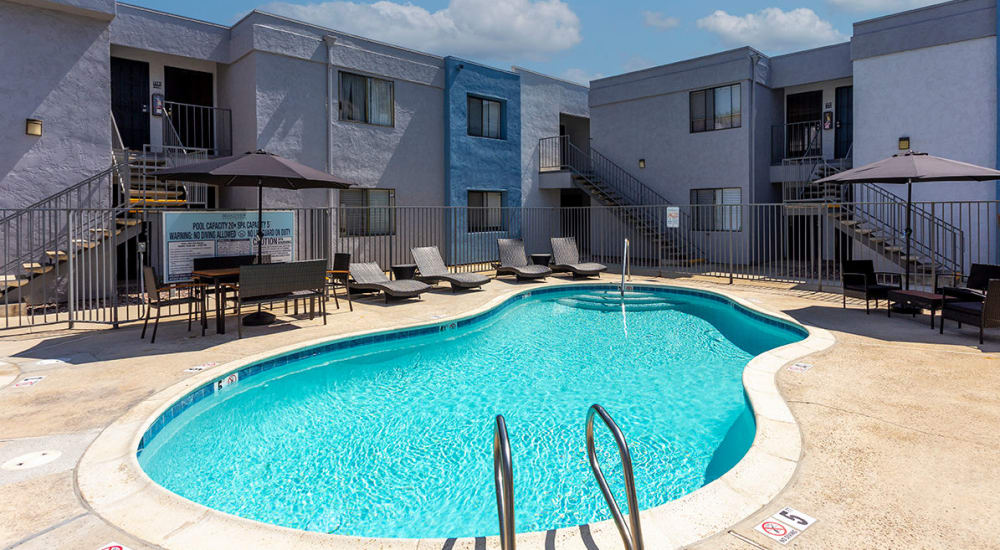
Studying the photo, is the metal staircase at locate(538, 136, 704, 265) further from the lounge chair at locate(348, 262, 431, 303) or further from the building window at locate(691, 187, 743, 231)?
the lounge chair at locate(348, 262, 431, 303)

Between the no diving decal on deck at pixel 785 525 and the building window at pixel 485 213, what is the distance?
15.3 metres

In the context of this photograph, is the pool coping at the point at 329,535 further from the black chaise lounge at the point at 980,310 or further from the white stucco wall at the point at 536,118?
the white stucco wall at the point at 536,118

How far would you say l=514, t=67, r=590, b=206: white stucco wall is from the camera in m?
20.2

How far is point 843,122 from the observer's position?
686 inches

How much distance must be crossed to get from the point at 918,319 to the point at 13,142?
16036 millimetres

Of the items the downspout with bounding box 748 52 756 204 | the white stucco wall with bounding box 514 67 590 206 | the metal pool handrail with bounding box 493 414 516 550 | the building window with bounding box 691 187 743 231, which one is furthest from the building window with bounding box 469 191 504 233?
the metal pool handrail with bounding box 493 414 516 550

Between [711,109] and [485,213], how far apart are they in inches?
316

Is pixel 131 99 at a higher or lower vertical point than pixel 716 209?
higher

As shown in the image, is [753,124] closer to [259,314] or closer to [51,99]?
[259,314]

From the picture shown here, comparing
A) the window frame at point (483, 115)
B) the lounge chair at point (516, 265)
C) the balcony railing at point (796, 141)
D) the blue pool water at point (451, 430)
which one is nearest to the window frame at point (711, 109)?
the balcony railing at point (796, 141)

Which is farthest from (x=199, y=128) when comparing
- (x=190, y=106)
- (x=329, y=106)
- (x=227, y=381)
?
(x=227, y=381)

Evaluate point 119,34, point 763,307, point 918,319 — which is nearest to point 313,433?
point 763,307

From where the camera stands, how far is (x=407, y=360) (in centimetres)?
750

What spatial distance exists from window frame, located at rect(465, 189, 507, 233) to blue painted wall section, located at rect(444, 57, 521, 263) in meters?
0.11
